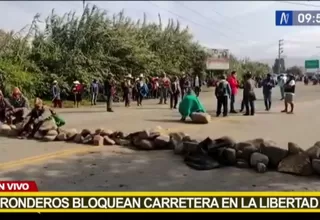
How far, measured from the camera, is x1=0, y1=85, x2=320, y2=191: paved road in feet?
8.84

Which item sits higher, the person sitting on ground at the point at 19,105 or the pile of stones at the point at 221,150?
the person sitting on ground at the point at 19,105

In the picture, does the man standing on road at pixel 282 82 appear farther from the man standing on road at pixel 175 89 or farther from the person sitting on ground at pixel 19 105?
the person sitting on ground at pixel 19 105

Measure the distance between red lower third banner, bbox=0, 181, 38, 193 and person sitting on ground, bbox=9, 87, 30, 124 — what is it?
924mm

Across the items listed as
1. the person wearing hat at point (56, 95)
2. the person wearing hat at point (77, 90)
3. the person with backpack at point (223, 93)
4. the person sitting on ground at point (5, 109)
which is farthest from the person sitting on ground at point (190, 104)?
the person sitting on ground at point (5, 109)

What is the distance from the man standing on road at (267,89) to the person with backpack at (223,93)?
27 cm

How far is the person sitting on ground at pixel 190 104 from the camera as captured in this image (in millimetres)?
3509

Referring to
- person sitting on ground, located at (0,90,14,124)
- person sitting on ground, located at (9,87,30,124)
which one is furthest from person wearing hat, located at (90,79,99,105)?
person sitting on ground, located at (0,90,14,124)

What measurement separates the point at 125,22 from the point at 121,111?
3.28 ft

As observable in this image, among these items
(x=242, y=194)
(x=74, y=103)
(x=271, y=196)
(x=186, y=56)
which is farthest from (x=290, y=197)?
(x=74, y=103)

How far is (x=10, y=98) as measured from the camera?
3.29 metres

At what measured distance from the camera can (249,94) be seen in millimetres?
3301

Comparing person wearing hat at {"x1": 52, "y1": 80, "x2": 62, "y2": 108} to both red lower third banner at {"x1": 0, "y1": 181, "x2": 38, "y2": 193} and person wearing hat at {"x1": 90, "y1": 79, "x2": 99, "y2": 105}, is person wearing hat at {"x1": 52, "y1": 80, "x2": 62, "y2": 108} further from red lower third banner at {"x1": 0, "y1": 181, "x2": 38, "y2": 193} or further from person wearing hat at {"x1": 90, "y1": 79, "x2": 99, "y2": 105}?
red lower third banner at {"x1": 0, "y1": 181, "x2": 38, "y2": 193}

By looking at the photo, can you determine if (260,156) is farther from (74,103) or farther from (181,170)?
(74,103)

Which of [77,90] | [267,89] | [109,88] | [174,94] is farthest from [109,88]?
[267,89]
